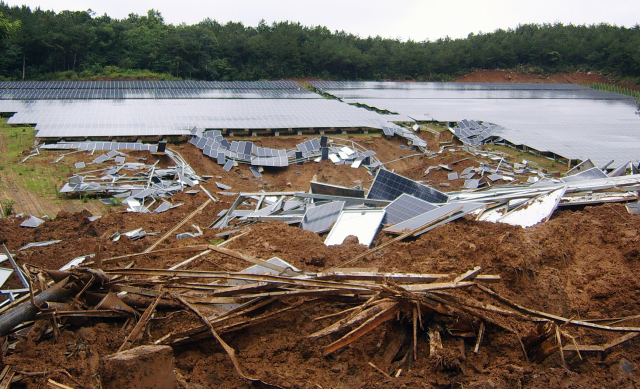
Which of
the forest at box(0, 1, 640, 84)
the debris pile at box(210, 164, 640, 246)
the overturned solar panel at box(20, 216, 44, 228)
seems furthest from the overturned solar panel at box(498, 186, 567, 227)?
the forest at box(0, 1, 640, 84)

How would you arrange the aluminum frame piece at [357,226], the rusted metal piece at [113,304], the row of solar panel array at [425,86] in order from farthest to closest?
the row of solar panel array at [425,86] < the aluminum frame piece at [357,226] < the rusted metal piece at [113,304]

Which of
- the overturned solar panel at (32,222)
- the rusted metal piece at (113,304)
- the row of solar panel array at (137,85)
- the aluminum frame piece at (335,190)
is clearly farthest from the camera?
the row of solar panel array at (137,85)

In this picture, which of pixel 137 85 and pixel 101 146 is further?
pixel 137 85

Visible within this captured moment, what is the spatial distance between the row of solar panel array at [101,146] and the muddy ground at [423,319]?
10.4 m

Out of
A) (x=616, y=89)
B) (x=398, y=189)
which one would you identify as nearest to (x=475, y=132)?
(x=398, y=189)

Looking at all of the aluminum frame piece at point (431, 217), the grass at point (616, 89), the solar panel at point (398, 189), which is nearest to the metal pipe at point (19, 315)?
the aluminum frame piece at point (431, 217)

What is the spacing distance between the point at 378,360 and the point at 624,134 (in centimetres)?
2847

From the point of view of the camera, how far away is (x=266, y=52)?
4747 centimetres

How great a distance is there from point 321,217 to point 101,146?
13300 mm

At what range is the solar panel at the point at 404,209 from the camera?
1057 cm

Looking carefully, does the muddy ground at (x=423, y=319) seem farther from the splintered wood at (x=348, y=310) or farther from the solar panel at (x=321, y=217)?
the solar panel at (x=321, y=217)

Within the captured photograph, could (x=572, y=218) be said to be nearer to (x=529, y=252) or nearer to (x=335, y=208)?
(x=529, y=252)

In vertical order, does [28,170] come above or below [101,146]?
below

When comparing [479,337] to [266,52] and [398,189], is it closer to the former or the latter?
[398,189]
